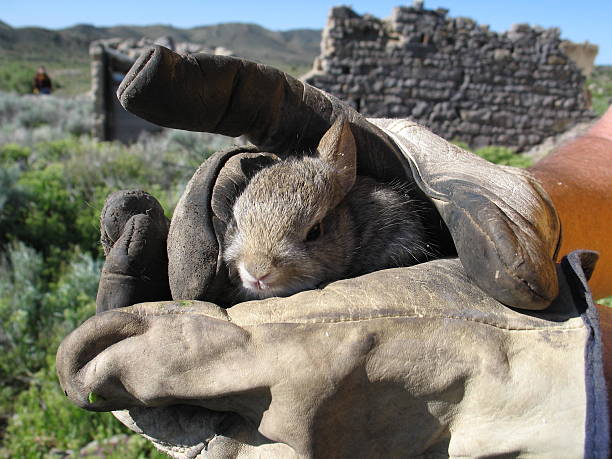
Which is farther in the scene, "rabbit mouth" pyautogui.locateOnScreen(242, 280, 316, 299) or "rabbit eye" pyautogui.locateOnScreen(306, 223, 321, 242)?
"rabbit eye" pyautogui.locateOnScreen(306, 223, 321, 242)

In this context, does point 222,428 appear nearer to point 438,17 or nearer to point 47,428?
point 47,428

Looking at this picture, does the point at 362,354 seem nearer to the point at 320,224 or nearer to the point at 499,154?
the point at 320,224

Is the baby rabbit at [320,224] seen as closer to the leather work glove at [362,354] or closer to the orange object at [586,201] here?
the leather work glove at [362,354]

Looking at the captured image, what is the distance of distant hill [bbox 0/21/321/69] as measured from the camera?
89.2 metres

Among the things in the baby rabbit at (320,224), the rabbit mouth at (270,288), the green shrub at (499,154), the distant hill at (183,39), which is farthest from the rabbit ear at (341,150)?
the distant hill at (183,39)

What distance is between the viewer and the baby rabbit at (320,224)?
2.47 metres

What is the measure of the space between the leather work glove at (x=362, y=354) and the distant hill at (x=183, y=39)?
248 ft

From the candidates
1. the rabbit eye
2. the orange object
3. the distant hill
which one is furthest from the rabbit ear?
the distant hill

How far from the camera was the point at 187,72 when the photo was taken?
2.07m

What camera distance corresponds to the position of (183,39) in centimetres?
12719

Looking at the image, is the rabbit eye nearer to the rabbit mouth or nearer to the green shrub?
the rabbit mouth

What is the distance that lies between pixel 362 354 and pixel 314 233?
97 centimetres

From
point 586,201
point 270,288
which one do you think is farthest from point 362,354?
point 586,201

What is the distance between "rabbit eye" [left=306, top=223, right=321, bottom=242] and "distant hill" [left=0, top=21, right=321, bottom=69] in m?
75.0
